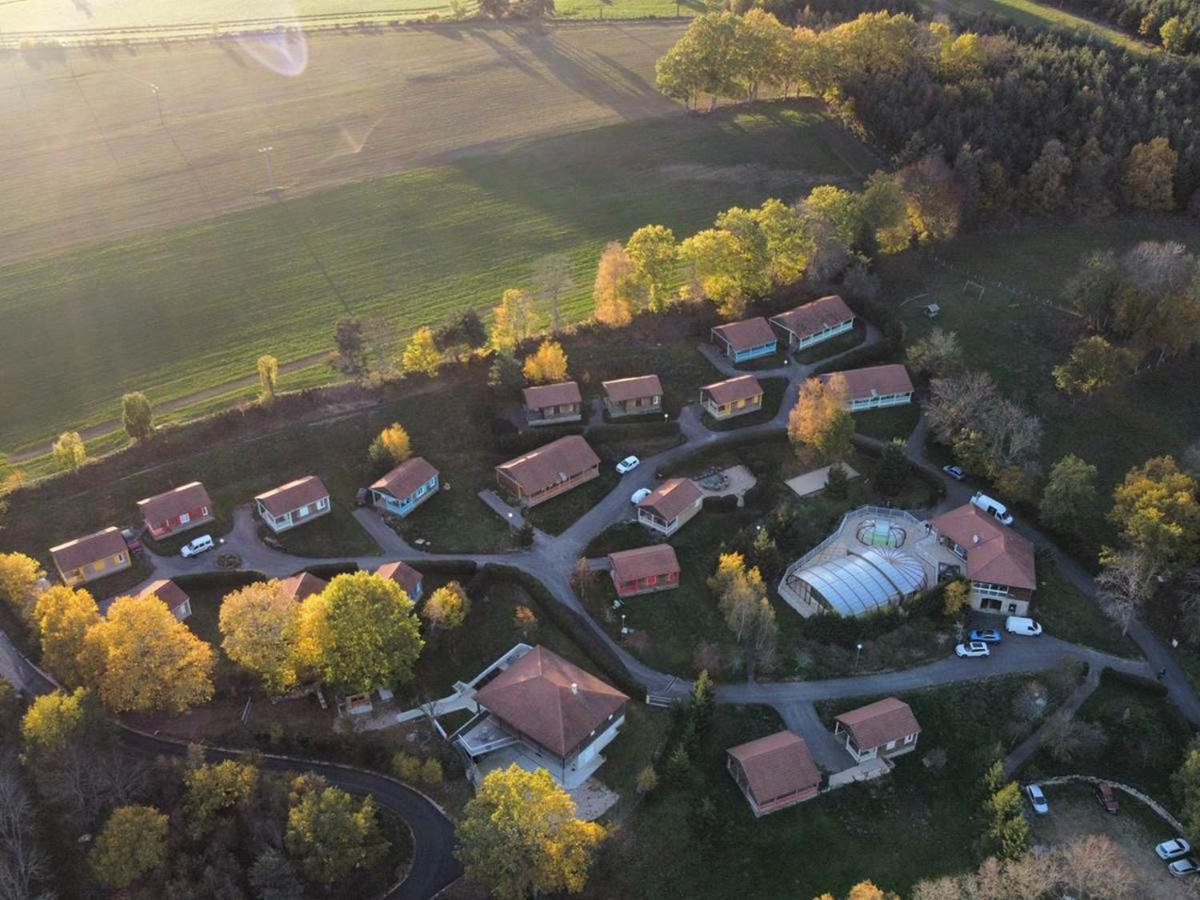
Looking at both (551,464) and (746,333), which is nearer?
(551,464)

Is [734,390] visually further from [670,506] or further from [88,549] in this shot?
[88,549]

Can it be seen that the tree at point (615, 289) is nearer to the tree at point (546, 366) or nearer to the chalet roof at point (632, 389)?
the tree at point (546, 366)

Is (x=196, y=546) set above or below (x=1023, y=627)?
above

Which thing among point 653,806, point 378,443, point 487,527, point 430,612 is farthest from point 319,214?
point 653,806

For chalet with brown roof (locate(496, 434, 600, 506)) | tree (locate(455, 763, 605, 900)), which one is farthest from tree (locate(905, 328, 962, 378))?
tree (locate(455, 763, 605, 900))

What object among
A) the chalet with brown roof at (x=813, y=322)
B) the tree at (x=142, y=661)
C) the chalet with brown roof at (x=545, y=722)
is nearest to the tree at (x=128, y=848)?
the tree at (x=142, y=661)

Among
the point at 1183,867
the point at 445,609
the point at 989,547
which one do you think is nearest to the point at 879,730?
the point at 1183,867

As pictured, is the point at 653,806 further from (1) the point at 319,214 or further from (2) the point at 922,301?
(1) the point at 319,214
